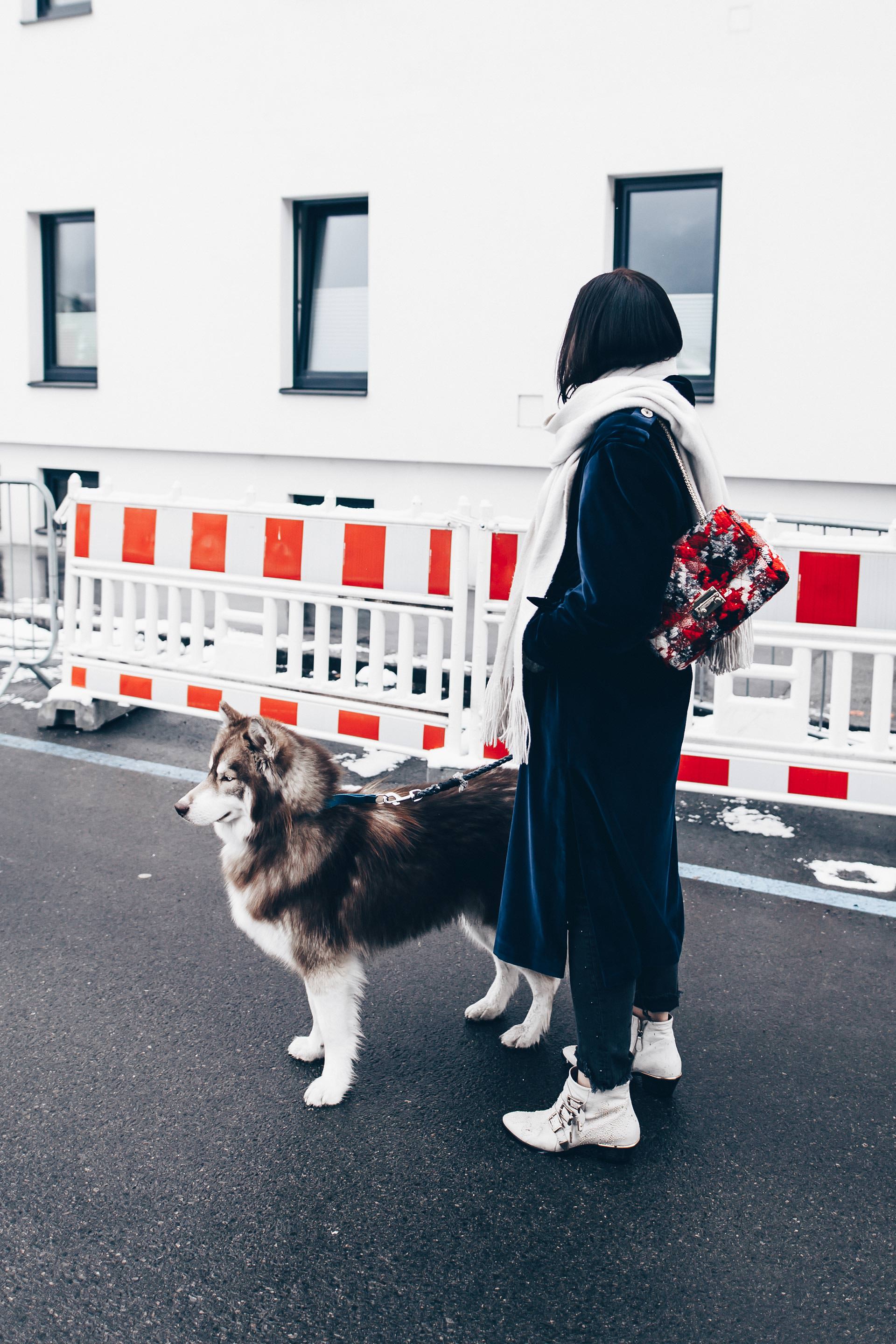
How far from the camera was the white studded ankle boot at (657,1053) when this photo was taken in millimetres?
3299

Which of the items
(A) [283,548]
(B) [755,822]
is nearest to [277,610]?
(A) [283,548]

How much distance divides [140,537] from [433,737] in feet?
7.20

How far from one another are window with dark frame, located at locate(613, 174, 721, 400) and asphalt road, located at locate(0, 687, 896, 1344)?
23.8 ft

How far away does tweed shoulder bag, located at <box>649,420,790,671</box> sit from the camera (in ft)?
8.92

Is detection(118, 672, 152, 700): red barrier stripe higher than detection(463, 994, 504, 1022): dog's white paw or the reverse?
higher

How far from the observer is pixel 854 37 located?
9508 millimetres

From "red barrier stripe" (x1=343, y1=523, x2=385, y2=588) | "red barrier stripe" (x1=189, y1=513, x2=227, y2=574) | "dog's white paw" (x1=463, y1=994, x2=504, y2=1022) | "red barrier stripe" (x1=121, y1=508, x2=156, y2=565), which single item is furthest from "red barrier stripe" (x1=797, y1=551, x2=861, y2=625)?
"red barrier stripe" (x1=121, y1=508, x2=156, y2=565)

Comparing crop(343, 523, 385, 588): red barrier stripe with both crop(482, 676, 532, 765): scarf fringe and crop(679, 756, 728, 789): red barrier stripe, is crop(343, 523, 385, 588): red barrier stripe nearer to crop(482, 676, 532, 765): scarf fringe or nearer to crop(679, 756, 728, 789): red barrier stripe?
crop(679, 756, 728, 789): red barrier stripe

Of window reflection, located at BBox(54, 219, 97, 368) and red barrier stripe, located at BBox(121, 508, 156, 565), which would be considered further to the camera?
window reflection, located at BBox(54, 219, 97, 368)

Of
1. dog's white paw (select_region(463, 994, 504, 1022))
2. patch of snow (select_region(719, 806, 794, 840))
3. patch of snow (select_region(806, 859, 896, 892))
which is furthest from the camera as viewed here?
patch of snow (select_region(719, 806, 794, 840))

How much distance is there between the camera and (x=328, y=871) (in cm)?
333

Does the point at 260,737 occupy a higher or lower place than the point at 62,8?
lower

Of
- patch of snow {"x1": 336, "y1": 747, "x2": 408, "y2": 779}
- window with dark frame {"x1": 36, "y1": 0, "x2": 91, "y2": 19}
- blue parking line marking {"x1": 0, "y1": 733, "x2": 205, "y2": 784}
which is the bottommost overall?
blue parking line marking {"x1": 0, "y1": 733, "x2": 205, "y2": 784}

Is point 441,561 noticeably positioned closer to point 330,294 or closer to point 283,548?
point 283,548
